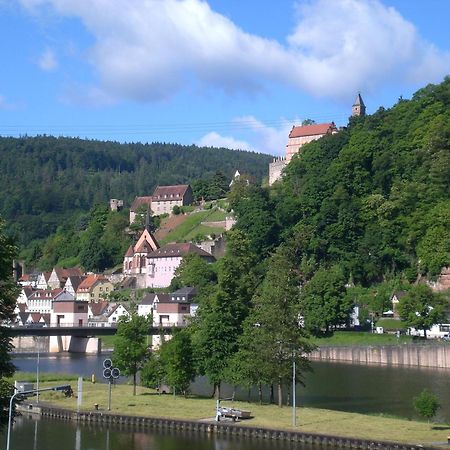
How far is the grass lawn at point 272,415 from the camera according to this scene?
47562 mm

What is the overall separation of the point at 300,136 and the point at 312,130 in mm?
2642

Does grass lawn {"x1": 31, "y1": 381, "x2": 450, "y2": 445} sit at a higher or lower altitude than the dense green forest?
lower

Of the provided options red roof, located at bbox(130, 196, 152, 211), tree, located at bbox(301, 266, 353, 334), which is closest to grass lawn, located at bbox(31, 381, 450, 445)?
tree, located at bbox(301, 266, 353, 334)

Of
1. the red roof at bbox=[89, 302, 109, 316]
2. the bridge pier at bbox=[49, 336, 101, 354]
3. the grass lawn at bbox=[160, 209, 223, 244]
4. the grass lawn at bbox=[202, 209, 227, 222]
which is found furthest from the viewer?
the grass lawn at bbox=[202, 209, 227, 222]

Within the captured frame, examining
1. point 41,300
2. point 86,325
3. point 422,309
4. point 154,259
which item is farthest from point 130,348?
point 41,300

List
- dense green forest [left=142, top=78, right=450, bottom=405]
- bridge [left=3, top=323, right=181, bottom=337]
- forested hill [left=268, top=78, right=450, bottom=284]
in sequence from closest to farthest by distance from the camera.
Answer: bridge [left=3, top=323, right=181, bottom=337] → dense green forest [left=142, top=78, right=450, bottom=405] → forested hill [left=268, top=78, right=450, bottom=284]

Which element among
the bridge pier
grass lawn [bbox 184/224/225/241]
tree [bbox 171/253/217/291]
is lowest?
the bridge pier

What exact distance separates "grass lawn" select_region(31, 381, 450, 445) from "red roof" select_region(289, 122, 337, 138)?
12014cm

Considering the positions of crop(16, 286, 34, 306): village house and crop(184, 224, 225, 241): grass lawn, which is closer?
crop(16, 286, 34, 306): village house

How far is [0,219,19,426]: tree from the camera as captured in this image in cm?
3209

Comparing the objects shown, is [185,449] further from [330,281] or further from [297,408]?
[330,281]

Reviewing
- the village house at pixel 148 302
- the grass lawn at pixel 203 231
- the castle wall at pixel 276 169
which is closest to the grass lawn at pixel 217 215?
the grass lawn at pixel 203 231

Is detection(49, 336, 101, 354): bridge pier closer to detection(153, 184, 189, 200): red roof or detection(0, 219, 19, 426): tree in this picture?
detection(153, 184, 189, 200): red roof

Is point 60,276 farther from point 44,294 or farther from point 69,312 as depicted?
point 69,312
